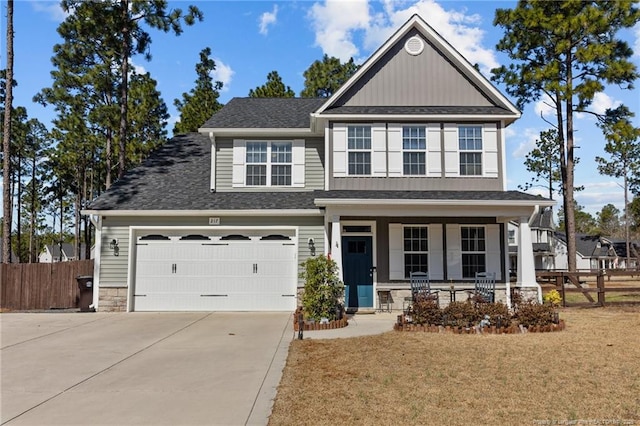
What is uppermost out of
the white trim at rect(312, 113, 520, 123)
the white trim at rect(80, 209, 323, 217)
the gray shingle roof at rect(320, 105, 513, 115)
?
the gray shingle roof at rect(320, 105, 513, 115)

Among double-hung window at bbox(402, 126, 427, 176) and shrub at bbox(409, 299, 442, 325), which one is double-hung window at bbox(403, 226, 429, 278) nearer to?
double-hung window at bbox(402, 126, 427, 176)

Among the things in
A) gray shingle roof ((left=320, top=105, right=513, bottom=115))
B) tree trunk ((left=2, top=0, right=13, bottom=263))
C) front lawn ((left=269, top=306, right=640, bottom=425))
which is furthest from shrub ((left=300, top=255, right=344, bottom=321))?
tree trunk ((left=2, top=0, right=13, bottom=263))

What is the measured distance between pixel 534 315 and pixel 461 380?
455 cm

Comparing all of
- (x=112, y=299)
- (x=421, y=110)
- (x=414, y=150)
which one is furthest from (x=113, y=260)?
(x=421, y=110)

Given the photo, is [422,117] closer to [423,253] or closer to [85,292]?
[423,253]

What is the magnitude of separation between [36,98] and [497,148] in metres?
24.5

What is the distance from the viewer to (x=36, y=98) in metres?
25.5

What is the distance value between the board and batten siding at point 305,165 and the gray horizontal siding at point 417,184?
1.30 m

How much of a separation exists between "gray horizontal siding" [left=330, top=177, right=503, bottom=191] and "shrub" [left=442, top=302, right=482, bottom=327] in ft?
15.1

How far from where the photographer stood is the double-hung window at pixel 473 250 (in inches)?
521

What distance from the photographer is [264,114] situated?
15906mm

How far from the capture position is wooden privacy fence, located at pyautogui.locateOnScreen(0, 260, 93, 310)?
1427cm

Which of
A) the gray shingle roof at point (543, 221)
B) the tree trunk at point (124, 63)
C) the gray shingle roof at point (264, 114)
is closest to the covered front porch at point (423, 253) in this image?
the gray shingle roof at point (264, 114)

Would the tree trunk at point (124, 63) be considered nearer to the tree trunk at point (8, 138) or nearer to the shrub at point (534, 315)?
the tree trunk at point (8, 138)
